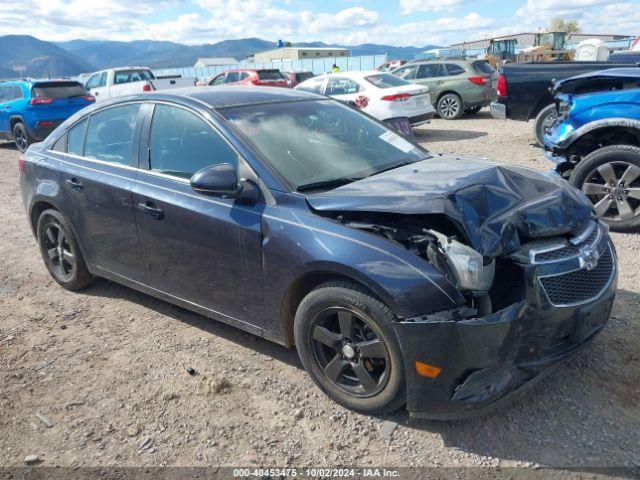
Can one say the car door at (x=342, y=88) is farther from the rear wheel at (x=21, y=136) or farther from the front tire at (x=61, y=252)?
the front tire at (x=61, y=252)

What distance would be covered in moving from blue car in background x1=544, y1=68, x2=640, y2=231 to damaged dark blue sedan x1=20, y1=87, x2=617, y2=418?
232cm

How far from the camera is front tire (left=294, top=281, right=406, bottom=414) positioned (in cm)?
274

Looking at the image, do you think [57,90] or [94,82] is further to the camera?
[94,82]

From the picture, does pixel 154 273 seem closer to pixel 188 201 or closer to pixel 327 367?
pixel 188 201

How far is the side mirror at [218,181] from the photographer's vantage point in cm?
313

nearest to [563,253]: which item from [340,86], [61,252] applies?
[61,252]

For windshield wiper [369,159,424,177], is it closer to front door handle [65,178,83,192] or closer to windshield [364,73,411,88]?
front door handle [65,178,83,192]

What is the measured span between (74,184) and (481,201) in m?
3.13

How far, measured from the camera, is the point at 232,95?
12.9 feet

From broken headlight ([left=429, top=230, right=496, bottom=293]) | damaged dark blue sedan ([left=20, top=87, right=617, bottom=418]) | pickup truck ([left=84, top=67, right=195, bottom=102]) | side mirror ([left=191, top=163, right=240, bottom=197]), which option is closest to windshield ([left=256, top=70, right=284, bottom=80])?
pickup truck ([left=84, top=67, right=195, bottom=102])

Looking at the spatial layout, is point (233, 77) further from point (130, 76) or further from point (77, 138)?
point (77, 138)

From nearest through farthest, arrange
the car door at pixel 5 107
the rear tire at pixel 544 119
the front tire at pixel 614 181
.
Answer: the front tire at pixel 614 181 < the rear tire at pixel 544 119 < the car door at pixel 5 107

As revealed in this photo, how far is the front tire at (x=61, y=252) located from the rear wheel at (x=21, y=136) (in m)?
9.60

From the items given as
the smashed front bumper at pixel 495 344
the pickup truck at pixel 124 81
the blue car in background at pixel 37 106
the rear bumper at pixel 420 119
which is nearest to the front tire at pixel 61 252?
the smashed front bumper at pixel 495 344
